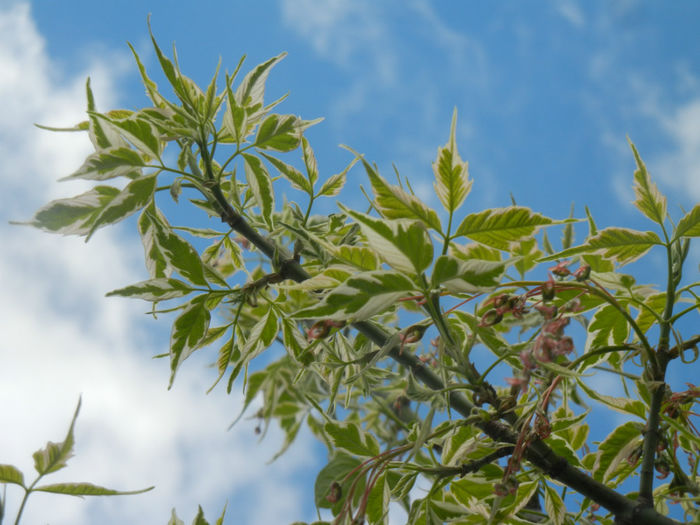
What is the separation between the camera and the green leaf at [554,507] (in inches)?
23.8

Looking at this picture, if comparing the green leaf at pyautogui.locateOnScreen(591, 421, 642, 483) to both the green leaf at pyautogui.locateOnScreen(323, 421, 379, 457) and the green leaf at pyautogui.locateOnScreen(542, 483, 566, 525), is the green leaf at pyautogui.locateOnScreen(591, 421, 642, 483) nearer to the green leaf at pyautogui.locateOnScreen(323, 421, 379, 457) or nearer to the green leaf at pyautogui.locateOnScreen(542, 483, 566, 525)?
the green leaf at pyautogui.locateOnScreen(542, 483, 566, 525)

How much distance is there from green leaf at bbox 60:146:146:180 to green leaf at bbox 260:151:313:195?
0.16 m

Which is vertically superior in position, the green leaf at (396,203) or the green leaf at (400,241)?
the green leaf at (396,203)

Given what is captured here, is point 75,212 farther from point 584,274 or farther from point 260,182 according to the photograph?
point 584,274

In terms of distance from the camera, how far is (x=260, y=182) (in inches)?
26.3

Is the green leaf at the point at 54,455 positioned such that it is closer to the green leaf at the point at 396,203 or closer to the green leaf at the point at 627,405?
the green leaf at the point at 396,203

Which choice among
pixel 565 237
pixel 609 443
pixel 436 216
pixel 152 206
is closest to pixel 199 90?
pixel 152 206

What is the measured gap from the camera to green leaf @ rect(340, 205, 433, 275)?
1.35 ft

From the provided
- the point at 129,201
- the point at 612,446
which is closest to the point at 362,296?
the point at 129,201

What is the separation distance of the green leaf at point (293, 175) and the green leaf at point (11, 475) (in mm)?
383

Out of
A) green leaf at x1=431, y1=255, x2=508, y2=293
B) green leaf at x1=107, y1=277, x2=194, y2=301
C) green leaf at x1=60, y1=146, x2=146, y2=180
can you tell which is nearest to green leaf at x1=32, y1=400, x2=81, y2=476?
green leaf at x1=107, y1=277, x2=194, y2=301

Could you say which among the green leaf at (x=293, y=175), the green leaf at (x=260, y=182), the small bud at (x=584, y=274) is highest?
the green leaf at (x=293, y=175)

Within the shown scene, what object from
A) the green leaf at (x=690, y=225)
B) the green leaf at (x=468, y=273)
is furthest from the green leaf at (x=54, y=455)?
the green leaf at (x=690, y=225)

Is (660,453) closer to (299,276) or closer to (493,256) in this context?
(493,256)
